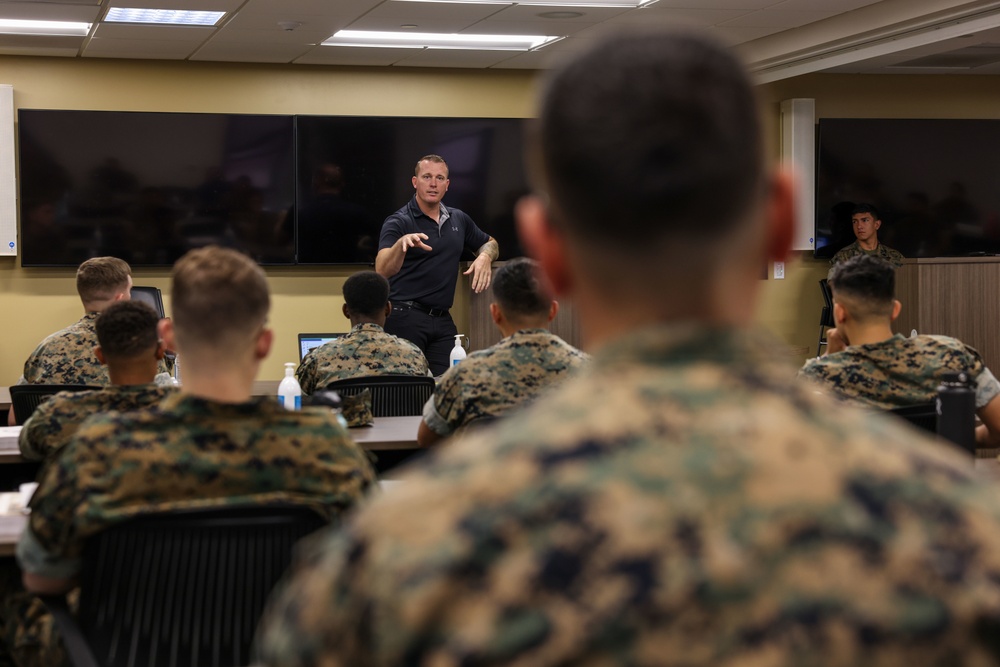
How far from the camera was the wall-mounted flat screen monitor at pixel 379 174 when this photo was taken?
8391mm

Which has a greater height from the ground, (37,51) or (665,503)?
(37,51)

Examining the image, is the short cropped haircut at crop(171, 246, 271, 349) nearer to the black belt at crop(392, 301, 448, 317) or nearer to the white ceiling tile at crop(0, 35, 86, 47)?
the black belt at crop(392, 301, 448, 317)

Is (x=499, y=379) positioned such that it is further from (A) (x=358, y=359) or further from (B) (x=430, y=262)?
(B) (x=430, y=262)

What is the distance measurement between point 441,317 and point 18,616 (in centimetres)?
471

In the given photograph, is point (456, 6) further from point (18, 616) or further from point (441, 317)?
point (18, 616)

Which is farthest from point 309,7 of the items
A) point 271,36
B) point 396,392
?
point 396,392

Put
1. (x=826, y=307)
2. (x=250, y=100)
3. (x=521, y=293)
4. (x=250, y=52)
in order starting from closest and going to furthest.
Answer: (x=521, y=293) → (x=250, y=52) → (x=250, y=100) → (x=826, y=307)

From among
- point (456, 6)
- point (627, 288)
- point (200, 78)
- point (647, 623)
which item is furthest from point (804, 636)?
point (200, 78)

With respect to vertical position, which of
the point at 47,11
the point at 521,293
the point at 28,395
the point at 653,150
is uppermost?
the point at 47,11

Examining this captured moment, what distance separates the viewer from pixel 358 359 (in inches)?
179

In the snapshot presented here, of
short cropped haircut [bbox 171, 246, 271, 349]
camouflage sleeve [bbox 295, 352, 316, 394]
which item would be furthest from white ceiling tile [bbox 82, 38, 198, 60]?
short cropped haircut [bbox 171, 246, 271, 349]

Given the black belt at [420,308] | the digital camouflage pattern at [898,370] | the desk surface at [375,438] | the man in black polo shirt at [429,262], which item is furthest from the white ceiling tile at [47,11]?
the digital camouflage pattern at [898,370]

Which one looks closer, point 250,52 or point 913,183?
point 250,52

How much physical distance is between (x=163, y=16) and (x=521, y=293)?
4330mm
